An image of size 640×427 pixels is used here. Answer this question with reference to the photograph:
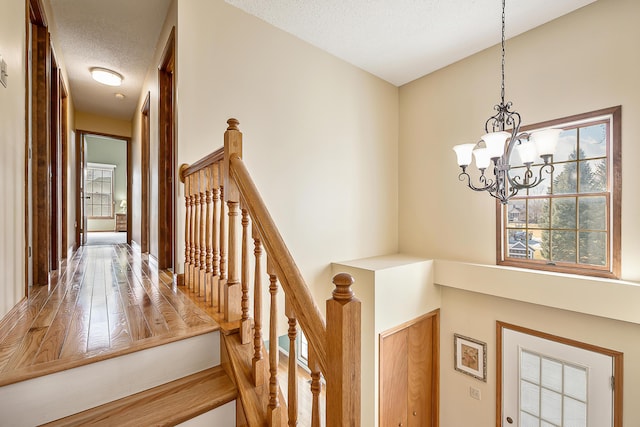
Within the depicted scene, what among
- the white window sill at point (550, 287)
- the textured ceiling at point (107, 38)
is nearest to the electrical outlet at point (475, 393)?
the white window sill at point (550, 287)

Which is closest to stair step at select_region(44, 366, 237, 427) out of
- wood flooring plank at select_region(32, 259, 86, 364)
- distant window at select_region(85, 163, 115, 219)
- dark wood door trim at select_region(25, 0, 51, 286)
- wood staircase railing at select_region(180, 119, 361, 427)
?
wood staircase railing at select_region(180, 119, 361, 427)

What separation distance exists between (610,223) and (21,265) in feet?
15.3

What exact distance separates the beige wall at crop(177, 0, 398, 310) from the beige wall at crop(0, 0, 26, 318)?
0.92 metres

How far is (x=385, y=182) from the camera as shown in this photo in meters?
4.23

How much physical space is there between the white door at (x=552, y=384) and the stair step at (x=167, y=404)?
128 inches

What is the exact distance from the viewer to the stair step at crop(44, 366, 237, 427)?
1.09 m

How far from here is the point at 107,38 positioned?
3.15 m

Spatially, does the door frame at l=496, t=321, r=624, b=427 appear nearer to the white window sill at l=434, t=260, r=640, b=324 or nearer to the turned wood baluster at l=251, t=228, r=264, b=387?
the white window sill at l=434, t=260, r=640, b=324

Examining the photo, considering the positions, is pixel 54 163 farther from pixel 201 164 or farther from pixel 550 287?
pixel 550 287

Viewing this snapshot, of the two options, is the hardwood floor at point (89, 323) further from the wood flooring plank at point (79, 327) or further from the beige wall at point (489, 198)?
the beige wall at point (489, 198)

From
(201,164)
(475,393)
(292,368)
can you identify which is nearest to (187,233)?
(201,164)

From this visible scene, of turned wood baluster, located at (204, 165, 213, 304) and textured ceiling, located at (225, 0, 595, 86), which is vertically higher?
textured ceiling, located at (225, 0, 595, 86)

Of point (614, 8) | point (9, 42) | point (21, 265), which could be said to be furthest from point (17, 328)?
point (614, 8)

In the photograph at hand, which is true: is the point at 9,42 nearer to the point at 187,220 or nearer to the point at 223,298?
the point at 187,220
